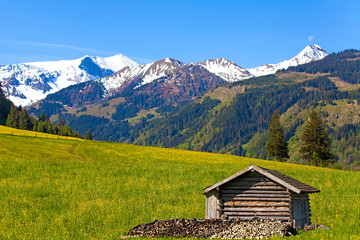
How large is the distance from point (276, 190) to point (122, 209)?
44.1 feet

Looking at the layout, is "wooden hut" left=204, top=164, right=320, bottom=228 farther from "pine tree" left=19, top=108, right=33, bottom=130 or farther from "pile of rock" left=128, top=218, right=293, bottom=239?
"pine tree" left=19, top=108, right=33, bottom=130

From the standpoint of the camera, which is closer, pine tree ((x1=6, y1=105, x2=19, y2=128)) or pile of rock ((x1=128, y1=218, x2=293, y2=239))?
pile of rock ((x1=128, y1=218, x2=293, y2=239))

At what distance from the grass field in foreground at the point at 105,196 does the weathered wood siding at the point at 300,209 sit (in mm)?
1836

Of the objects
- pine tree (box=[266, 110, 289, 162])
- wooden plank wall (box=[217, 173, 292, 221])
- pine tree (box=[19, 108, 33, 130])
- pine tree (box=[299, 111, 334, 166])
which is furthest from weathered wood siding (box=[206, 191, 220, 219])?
pine tree (box=[19, 108, 33, 130])

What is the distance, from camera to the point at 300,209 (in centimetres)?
2569

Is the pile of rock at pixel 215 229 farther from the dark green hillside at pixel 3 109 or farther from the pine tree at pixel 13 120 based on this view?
the dark green hillside at pixel 3 109

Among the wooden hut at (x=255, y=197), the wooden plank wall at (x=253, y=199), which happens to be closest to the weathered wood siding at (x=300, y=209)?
the wooden hut at (x=255, y=197)

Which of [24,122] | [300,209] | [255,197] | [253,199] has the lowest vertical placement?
[300,209]

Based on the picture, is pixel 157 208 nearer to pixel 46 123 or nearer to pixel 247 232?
pixel 247 232

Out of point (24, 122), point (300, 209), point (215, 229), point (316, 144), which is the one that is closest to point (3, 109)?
point (24, 122)

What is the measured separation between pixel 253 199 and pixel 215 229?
3.67 meters

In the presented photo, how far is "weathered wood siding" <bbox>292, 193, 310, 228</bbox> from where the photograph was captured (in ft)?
82.2

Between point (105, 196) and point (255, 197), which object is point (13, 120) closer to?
point (105, 196)

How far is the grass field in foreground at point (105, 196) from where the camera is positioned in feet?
86.6
